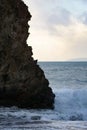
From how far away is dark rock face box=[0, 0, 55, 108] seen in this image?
36562 mm

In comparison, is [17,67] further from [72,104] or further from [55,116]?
[72,104]

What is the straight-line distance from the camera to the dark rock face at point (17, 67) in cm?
3656

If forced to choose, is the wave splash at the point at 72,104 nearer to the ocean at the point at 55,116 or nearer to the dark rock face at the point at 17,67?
the ocean at the point at 55,116

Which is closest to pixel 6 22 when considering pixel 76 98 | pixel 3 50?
pixel 3 50

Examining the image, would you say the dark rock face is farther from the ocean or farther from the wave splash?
the wave splash

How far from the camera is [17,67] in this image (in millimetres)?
37031

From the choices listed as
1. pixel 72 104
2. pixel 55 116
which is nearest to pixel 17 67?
pixel 55 116

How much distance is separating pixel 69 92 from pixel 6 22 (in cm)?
1557

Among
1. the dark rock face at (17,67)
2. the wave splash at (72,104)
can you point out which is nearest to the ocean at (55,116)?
the wave splash at (72,104)

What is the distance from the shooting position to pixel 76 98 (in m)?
47.3

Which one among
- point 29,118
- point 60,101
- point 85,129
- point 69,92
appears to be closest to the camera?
point 85,129

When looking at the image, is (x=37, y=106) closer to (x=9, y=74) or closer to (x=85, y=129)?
(x=9, y=74)

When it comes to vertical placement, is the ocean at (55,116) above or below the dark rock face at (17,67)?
below

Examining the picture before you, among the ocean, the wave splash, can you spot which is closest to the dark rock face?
the ocean
